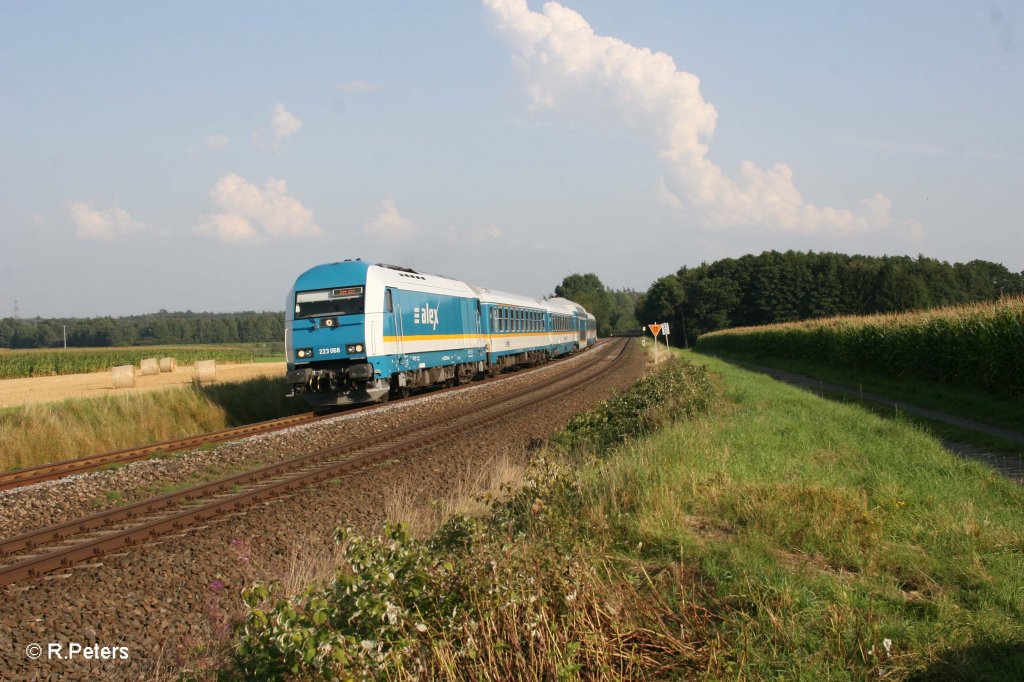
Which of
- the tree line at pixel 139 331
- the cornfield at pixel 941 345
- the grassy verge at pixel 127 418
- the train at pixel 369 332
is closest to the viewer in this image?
the grassy verge at pixel 127 418

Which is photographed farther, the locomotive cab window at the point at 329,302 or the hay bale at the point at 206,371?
the hay bale at the point at 206,371

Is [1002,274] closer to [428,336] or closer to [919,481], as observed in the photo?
[428,336]

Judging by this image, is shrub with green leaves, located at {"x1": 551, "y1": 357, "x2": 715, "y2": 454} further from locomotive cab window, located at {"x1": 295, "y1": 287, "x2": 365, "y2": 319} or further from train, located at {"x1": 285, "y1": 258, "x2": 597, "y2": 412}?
locomotive cab window, located at {"x1": 295, "y1": 287, "x2": 365, "y2": 319}

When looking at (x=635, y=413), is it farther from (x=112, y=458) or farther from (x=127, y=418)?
(x=127, y=418)

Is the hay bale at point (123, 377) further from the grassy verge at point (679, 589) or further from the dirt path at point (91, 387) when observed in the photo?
the grassy verge at point (679, 589)

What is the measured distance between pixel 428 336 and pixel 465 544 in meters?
18.6

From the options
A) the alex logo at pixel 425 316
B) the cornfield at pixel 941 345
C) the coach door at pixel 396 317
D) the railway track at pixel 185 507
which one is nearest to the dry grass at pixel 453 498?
the railway track at pixel 185 507

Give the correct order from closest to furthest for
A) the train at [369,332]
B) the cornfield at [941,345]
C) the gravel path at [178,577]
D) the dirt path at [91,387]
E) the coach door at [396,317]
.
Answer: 1. the gravel path at [178,577]
2. the cornfield at [941,345]
3. the train at [369,332]
4. the coach door at [396,317]
5. the dirt path at [91,387]

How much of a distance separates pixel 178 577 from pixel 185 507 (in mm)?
3057

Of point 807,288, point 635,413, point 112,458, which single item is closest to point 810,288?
point 807,288

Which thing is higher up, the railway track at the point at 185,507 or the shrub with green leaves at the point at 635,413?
the shrub with green leaves at the point at 635,413

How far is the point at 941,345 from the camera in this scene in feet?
69.4

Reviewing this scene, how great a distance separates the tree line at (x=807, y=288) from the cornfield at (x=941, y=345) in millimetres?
57554

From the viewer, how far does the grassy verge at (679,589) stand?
11.8 ft
